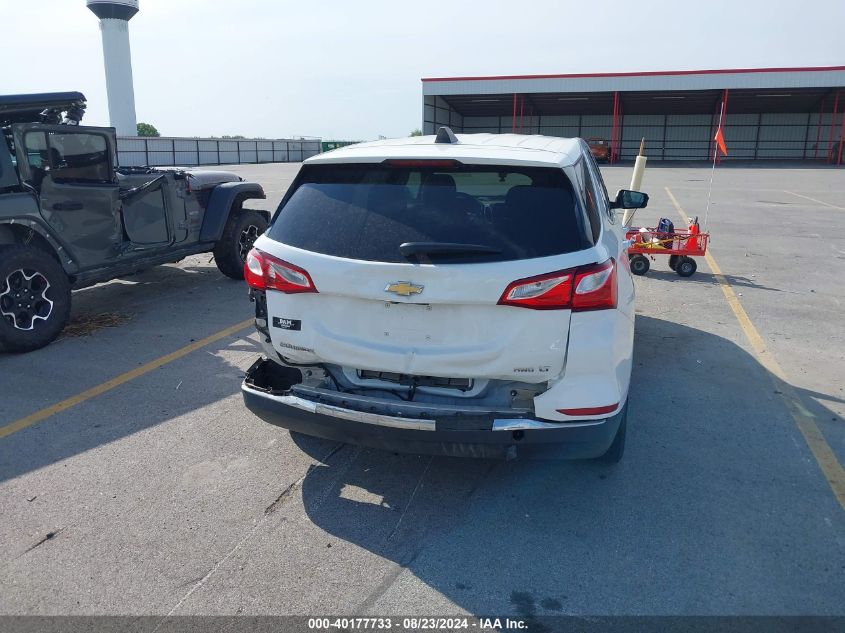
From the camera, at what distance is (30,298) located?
600 centimetres

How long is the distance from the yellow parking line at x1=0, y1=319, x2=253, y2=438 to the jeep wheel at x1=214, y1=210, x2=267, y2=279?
6.48 ft

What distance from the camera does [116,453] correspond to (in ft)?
13.4

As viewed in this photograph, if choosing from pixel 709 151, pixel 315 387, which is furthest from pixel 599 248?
pixel 709 151

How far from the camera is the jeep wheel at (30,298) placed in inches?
228

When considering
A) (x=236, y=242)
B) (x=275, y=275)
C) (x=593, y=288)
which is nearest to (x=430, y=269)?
(x=593, y=288)

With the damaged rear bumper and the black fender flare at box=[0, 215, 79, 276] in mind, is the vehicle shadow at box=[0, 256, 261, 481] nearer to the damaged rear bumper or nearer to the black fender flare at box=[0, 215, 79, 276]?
the black fender flare at box=[0, 215, 79, 276]

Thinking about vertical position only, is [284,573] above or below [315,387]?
below

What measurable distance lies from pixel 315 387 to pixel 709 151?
51946 millimetres

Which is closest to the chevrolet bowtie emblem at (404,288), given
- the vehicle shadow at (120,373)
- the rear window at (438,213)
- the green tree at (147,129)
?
the rear window at (438,213)

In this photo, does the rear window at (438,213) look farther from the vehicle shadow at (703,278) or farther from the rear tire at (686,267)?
the rear tire at (686,267)

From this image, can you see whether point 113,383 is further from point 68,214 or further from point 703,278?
point 703,278

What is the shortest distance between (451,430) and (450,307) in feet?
1.87

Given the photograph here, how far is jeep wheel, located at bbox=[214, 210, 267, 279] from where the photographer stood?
8.50 m

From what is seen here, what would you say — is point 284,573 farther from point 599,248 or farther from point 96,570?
point 599,248
